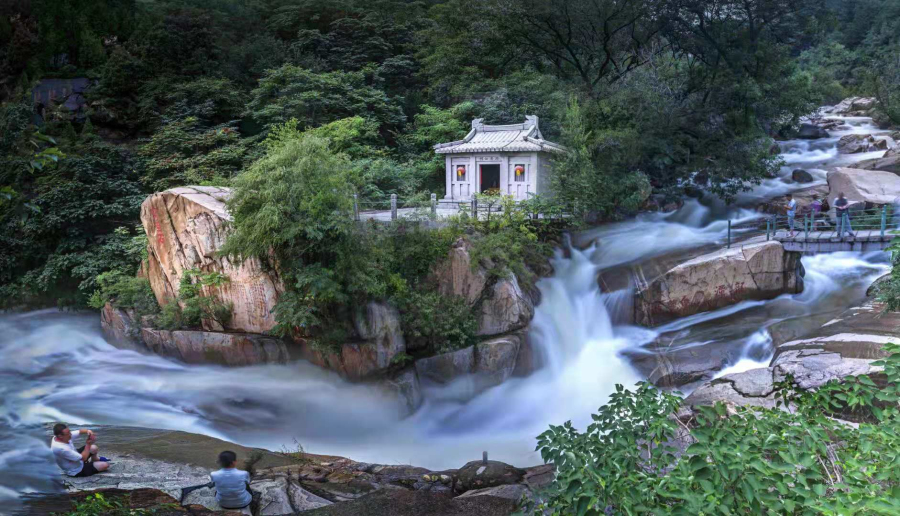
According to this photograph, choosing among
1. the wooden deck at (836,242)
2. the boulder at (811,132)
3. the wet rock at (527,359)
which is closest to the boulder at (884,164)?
the boulder at (811,132)

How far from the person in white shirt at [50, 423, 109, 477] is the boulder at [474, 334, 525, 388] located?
7295 mm

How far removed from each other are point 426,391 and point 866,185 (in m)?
16.0

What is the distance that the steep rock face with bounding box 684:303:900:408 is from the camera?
32.8 feet

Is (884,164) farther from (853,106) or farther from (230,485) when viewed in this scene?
(230,485)

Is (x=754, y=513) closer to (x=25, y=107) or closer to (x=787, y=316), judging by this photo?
(x=787, y=316)

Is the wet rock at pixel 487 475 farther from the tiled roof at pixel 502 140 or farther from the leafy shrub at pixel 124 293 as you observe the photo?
the tiled roof at pixel 502 140

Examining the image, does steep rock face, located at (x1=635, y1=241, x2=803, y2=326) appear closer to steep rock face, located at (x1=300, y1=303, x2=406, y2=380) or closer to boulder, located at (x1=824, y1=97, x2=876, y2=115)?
steep rock face, located at (x1=300, y1=303, x2=406, y2=380)

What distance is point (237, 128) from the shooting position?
2062 cm

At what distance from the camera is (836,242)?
13.7 m

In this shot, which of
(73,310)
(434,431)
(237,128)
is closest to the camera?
(434,431)

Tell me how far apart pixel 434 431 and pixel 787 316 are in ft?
27.5

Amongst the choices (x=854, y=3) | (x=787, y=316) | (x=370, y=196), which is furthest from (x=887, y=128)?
(x=370, y=196)

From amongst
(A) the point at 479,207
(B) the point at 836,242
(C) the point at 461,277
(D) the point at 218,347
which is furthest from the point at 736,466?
(B) the point at 836,242

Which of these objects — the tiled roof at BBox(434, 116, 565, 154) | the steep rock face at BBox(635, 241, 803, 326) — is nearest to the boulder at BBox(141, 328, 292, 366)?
the steep rock face at BBox(635, 241, 803, 326)
